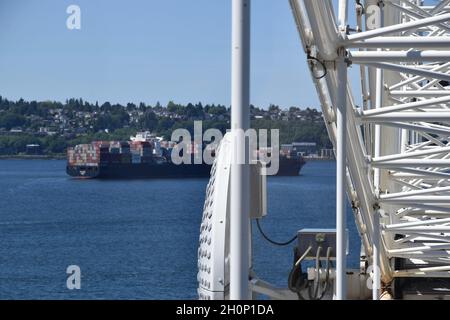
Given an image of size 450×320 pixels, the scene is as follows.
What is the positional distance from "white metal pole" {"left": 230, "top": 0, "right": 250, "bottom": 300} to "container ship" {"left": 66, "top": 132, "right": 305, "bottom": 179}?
84216mm

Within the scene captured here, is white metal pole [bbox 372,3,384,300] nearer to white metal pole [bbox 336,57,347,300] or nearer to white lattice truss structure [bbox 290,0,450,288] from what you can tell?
white lattice truss structure [bbox 290,0,450,288]

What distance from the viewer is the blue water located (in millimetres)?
56062

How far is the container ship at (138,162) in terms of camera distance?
308ft

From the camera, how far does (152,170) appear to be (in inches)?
3797

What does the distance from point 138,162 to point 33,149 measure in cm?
2447

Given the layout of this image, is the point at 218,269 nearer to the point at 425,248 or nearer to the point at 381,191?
the point at 381,191

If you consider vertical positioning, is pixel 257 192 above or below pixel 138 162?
above

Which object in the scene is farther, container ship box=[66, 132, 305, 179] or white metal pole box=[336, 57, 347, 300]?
container ship box=[66, 132, 305, 179]

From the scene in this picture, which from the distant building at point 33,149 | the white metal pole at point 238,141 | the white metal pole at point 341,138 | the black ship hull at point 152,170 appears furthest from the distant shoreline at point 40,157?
the white metal pole at point 238,141

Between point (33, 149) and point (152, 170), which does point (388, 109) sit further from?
point (33, 149)

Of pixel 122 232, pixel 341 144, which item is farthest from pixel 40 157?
pixel 341 144

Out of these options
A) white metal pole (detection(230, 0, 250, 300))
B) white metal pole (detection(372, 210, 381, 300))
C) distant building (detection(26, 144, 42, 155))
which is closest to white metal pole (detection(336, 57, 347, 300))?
white metal pole (detection(230, 0, 250, 300))

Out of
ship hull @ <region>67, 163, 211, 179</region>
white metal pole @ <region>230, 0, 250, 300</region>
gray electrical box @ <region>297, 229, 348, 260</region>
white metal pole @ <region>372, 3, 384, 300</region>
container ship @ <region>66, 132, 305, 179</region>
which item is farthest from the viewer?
ship hull @ <region>67, 163, 211, 179</region>
